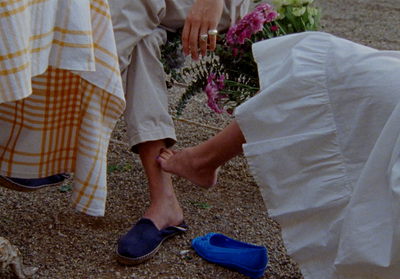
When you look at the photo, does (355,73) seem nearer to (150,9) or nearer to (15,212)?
(150,9)

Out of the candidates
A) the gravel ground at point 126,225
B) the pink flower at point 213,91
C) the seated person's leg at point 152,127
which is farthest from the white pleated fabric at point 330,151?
the pink flower at point 213,91

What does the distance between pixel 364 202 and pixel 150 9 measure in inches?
43.8

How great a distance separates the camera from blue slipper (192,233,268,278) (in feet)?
5.54

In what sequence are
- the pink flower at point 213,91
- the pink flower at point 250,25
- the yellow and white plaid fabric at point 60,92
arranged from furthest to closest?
the pink flower at point 213,91 < the pink flower at point 250,25 < the yellow and white plaid fabric at point 60,92

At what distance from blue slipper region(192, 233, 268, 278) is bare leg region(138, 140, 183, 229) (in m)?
0.12

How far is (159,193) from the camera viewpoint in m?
1.92

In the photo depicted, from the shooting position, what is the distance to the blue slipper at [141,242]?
1.71m

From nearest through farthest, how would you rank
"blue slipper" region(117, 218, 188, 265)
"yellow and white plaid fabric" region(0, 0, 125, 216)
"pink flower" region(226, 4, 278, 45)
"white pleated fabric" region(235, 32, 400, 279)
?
"yellow and white plaid fabric" region(0, 0, 125, 216)
"white pleated fabric" region(235, 32, 400, 279)
"blue slipper" region(117, 218, 188, 265)
"pink flower" region(226, 4, 278, 45)

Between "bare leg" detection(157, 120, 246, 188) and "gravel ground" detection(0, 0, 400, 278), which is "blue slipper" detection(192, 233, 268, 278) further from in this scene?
"bare leg" detection(157, 120, 246, 188)

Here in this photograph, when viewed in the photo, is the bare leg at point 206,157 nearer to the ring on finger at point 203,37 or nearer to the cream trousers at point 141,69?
the cream trousers at point 141,69

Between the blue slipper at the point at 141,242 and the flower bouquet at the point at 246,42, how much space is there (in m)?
0.59

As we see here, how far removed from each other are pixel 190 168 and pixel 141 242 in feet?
0.95

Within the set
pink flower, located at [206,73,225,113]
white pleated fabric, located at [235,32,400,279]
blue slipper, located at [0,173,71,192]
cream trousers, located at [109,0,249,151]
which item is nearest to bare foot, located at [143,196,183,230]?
cream trousers, located at [109,0,249,151]

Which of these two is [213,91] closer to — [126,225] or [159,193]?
[159,193]
